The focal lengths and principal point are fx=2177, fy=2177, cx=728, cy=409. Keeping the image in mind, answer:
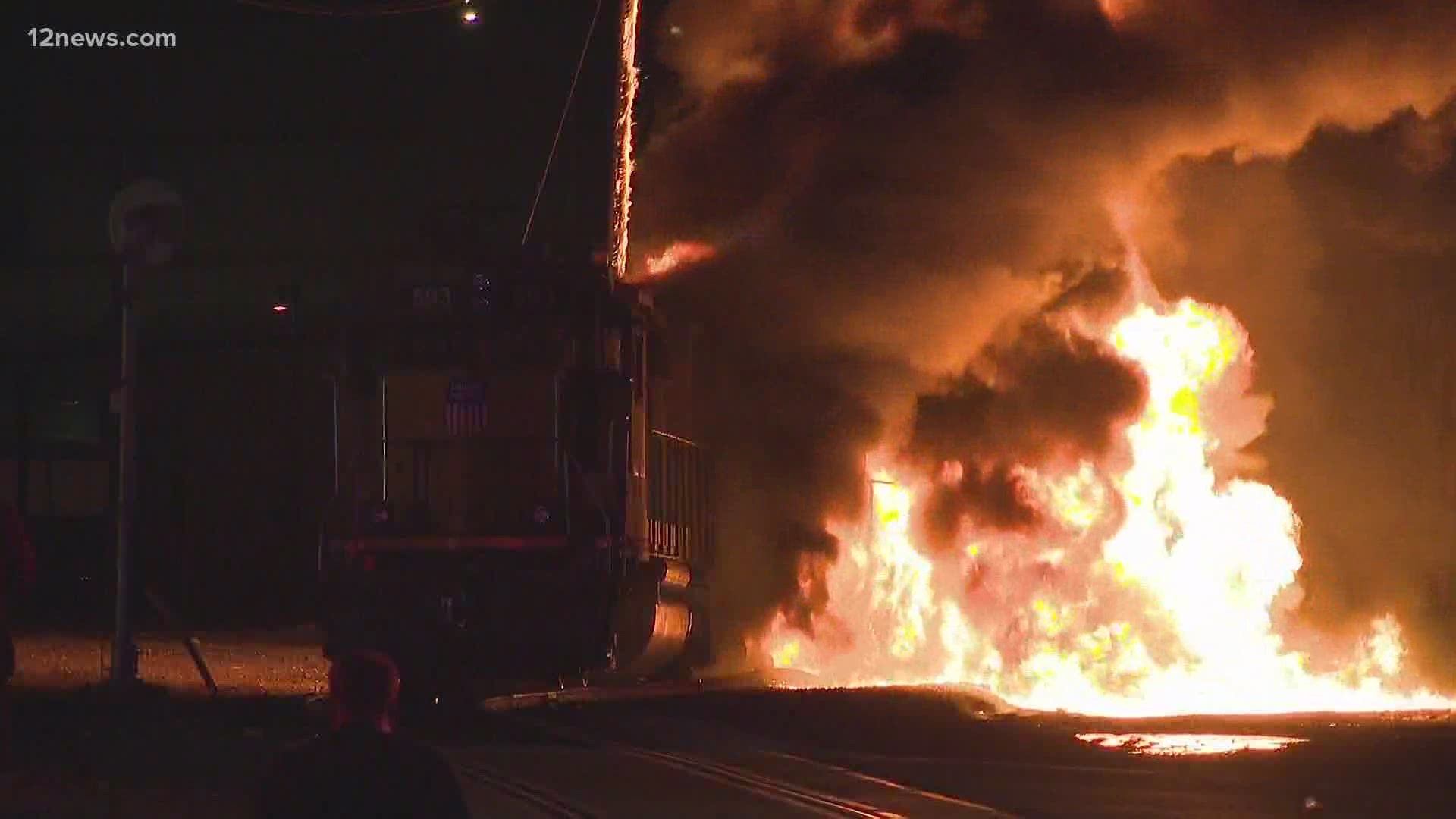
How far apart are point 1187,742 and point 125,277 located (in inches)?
361

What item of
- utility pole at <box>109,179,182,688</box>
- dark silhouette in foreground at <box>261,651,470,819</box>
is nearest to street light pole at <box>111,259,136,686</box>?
utility pole at <box>109,179,182,688</box>

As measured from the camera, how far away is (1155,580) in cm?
2341

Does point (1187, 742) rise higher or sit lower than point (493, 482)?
lower

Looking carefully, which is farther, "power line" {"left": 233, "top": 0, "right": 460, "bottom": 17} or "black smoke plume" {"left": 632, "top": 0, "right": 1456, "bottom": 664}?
"power line" {"left": 233, "top": 0, "right": 460, "bottom": 17}

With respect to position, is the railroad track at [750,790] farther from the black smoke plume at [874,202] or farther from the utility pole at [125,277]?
the black smoke plume at [874,202]

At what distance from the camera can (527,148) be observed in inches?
1265

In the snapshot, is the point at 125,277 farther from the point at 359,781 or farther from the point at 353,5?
the point at 353,5

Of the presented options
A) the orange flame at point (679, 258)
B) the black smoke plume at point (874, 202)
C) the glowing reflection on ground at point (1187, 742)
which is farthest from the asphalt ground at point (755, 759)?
the orange flame at point (679, 258)

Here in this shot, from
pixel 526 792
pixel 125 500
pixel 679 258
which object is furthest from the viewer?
pixel 679 258

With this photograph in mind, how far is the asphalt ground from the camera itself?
12602 mm

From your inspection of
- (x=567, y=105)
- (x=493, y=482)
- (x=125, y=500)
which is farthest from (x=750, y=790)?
(x=567, y=105)

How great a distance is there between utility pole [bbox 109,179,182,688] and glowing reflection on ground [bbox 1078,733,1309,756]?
300 inches

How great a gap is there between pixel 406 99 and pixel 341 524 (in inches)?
584

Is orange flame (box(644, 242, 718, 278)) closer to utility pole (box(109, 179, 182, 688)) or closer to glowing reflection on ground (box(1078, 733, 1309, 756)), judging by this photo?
utility pole (box(109, 179, 182, 688))
